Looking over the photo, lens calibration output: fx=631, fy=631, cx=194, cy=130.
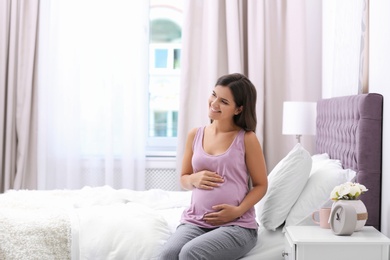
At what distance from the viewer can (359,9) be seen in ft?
10.8

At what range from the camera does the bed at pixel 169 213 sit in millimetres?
2615

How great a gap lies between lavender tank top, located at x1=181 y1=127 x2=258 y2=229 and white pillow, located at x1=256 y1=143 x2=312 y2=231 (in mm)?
123

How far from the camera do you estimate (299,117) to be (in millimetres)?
4441

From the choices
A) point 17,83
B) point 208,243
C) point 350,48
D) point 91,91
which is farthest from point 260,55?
point 208,243

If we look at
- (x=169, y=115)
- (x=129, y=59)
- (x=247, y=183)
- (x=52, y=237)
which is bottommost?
(x=52, y=237)

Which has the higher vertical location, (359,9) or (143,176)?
(359,9)

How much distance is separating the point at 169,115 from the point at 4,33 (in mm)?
1539

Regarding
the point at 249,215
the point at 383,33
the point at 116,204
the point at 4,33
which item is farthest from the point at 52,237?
the point at 4,33

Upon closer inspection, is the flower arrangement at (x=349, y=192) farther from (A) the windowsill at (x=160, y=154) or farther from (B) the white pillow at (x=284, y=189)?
(A) the windowsill at (x=160, y=154)

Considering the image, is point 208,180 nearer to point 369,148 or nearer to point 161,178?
point 369,148

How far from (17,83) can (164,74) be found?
1240 mm

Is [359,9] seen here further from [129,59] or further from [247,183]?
[129,59]

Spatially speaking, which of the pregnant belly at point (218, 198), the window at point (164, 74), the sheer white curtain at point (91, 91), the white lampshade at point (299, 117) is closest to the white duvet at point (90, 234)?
the pregnant belly at point (218, 198)

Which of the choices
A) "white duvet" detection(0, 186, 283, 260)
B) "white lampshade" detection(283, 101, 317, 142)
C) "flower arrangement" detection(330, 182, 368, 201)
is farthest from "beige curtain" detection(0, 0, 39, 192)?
"flower arrangement" detection(330, 182, 368, 201)
